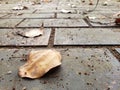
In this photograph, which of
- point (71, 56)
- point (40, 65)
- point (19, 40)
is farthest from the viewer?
point (19, 40)

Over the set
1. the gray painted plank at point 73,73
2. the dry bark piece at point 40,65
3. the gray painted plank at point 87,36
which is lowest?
the gray painted plank at point 87,36

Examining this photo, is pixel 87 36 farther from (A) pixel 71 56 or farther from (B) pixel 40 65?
(B) pixel 40 65

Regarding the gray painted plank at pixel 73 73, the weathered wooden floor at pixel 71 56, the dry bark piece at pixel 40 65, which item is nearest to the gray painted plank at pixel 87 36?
the weathered wooden floor at pixel 71 56

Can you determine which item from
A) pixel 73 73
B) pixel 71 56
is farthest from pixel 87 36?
pixel 73 73

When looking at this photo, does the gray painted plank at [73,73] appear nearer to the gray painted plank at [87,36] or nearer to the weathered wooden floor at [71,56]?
the weathered wooden floor at [71,56]

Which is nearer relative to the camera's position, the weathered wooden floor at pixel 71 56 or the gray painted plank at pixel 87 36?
the weathered wooden floor at pixel 71 56

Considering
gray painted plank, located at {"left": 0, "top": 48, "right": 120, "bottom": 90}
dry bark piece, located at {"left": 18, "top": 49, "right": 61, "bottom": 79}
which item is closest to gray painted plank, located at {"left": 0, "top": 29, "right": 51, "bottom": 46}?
gray painted plank, located at {"left": 0, "top": 48, "right": 120, "bottom": 90}
